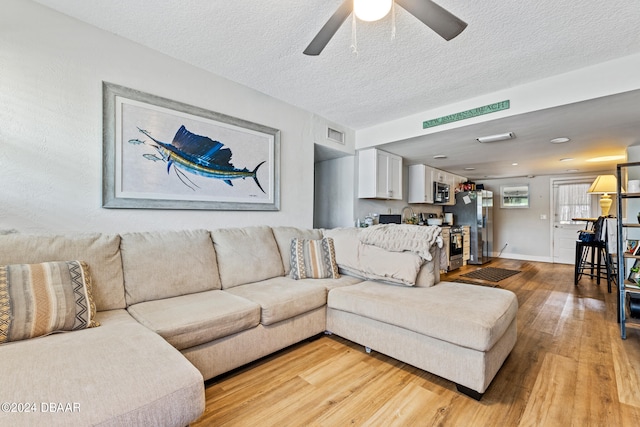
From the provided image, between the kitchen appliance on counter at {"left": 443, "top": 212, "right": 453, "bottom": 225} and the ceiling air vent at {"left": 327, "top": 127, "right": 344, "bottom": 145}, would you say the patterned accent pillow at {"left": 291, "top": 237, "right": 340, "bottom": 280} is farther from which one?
the kitchen appliance on counter at {"left": 443, "top": 212, "right": 453, "bottom": 225}

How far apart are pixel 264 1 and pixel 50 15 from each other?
4.84ft

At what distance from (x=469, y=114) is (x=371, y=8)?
2.17m

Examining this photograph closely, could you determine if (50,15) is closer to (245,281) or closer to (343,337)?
(245,281)

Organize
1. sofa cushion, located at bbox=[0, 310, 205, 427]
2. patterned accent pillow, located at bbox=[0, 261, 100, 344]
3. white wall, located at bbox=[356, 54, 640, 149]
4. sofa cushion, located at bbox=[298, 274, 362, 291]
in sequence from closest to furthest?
sofa cushion, located at bbox=[0, 310, 205, 427] → patterned accent pillow, located at bbox=[0, 261, 100, 344] → white wall, located at bbox=[356, 54, 640, 149] → sofa cushion, located at bbox=[298, 274, 362, 291]

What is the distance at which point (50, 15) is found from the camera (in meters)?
1.85

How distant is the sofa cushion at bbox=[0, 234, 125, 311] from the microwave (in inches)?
215

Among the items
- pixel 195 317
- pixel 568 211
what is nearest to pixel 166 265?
pixel 195 317

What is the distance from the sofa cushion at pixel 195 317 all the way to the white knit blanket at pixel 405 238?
4.05ft

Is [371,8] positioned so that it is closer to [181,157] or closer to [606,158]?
[181,157]

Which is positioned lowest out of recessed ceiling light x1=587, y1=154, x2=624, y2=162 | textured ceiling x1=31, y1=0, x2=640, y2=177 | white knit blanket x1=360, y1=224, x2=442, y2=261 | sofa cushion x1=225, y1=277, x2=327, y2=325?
sofa cushion x1=225, y1=277, x2=327, y2=325

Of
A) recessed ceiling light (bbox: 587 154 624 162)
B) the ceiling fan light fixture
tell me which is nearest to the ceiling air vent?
the ceiling fan light fixture

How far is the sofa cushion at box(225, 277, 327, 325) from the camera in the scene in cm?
192

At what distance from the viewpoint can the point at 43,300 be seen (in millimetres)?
1379

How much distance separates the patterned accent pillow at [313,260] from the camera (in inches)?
102
